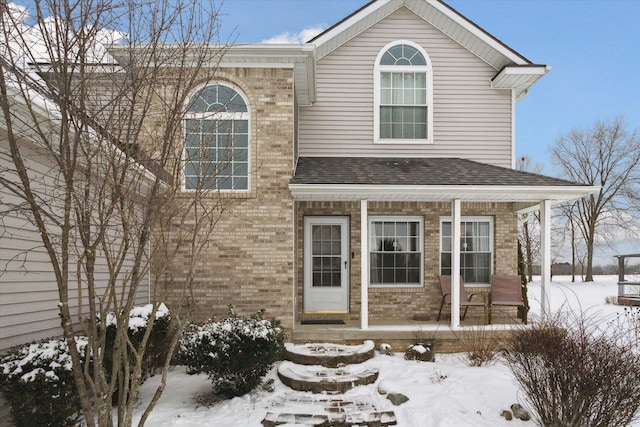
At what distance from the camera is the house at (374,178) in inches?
284

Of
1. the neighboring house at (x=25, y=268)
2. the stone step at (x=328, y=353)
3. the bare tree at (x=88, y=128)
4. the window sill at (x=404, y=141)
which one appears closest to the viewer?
the bare tree at (x=88, y=128)

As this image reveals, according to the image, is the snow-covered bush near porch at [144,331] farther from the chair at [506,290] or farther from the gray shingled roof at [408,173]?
the chair at [506,290]

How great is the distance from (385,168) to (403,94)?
196 cm

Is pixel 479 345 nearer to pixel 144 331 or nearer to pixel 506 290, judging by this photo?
pixel 506 290

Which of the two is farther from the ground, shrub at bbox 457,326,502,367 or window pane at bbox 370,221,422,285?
window pane at bbox 370,221,422,285

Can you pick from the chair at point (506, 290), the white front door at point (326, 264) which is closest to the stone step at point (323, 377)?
the white front door at point (326, 264)

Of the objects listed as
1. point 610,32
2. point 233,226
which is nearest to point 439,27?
point 233,226

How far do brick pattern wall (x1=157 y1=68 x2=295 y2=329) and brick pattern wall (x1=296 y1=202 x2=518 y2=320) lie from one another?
138 cm

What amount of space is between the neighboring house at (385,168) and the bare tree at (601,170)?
788 inches

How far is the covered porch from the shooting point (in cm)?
728

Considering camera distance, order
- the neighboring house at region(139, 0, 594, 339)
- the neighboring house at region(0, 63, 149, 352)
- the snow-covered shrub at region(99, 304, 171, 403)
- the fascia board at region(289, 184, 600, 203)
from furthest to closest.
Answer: the neighboring house at region(139, 0, 594, 339), the fascia board at region(289, 184, 600, 203), the snow-covered shrub at region(99, 304, 171, 403), the neighboring house at region(0, 63, 149, 352)

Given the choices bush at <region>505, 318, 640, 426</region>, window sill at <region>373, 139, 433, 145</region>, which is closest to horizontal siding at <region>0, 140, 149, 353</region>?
bush at <region>505, 318, 640, 426</region>

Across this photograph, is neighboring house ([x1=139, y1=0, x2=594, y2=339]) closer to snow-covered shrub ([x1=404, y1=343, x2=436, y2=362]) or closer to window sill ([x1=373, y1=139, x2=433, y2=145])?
window sill ([x1=373, y1=139, x2=433, y2=145])

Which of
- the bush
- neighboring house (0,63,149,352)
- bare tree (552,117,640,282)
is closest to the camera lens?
neighboring house (0,63,149,352)
